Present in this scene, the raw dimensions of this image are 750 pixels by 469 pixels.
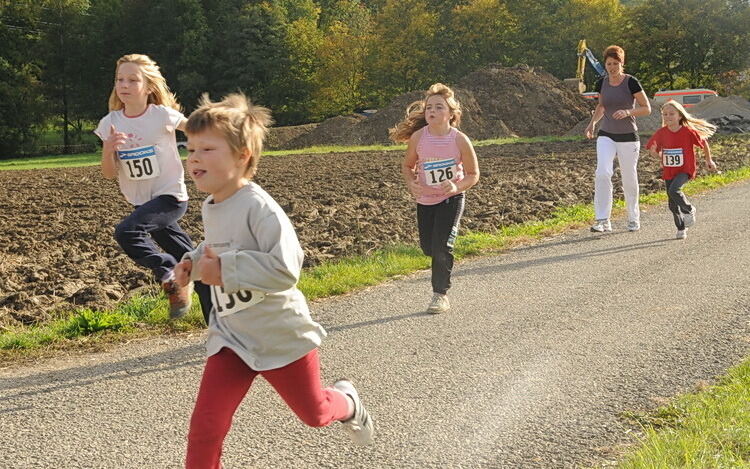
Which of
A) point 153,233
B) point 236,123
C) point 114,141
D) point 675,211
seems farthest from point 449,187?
point 675,211

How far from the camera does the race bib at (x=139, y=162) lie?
659 centimetres

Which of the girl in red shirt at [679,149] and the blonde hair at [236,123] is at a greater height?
the blonde hair at [236,123]

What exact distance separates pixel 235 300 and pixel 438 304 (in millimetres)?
4094

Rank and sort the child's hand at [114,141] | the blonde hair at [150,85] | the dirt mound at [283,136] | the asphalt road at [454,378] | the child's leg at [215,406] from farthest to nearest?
1. the dirt mound at [283,136]
2. the blonde hair at [150,85]
3. the child's hand at [114,141]
4. the asphalt road at [454,378]
5. the child's leg at [215,406]

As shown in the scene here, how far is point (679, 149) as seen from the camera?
1155 centimetres

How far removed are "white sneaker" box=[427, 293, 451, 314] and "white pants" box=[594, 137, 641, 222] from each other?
4.75 meters

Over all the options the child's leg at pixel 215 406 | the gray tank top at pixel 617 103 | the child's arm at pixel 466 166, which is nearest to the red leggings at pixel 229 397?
the child's leg at pixel 215 406

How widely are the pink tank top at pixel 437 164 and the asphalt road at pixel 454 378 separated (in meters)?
1.00

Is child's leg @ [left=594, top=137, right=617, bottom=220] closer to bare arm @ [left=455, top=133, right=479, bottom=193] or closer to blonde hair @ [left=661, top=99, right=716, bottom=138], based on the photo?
blonde hair @ [left=661, top=99, right=716, bottom=138]

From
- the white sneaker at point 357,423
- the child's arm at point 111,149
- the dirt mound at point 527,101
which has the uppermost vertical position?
the child's arm at point 111,149

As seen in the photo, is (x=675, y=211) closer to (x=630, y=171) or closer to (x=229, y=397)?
(x=630, y=171)

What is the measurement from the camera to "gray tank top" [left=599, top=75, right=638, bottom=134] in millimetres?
11555

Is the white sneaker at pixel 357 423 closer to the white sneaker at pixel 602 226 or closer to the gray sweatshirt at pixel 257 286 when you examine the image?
the gray sweatshirt at pixel 257 286

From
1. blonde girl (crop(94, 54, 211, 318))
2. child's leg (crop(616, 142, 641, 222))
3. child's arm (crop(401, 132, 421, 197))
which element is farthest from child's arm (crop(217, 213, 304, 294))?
child's leg (crop(616, 142, 641, 222))
